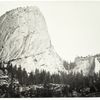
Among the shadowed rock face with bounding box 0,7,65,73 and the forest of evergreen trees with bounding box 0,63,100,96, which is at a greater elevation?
the shadowed rock face with bounding box 0,7,65,73

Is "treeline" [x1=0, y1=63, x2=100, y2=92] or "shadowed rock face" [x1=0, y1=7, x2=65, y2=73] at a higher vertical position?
"shadowed rock face" [x1=0, y1=7, x2=65, y2=73]

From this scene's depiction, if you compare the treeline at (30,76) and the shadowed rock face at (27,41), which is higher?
the shadowed rock face at (27,41)

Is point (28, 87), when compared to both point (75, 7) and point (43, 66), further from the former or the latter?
point (75, 7)

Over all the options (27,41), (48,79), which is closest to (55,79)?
(48,79)

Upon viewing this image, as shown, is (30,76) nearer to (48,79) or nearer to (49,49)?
(48,79)

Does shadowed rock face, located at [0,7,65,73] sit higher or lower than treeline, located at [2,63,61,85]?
higher

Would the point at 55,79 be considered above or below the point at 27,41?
below

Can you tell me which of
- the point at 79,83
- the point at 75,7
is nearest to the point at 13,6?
the point at 75,7
